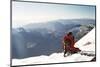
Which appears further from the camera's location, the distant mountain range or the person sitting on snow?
the person sitting on snow

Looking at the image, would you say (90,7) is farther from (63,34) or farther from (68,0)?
(63,34)

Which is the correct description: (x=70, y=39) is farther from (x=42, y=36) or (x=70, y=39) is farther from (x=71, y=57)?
(x=42, y=36)

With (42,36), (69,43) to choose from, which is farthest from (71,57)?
(42,36)

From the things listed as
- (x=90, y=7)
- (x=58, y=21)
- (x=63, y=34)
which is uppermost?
(x=90, y=7)

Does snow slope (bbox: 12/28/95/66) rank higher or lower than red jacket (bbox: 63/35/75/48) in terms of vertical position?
lower

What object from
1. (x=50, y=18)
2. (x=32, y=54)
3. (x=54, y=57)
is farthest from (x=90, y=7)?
(x=32, y=54)
